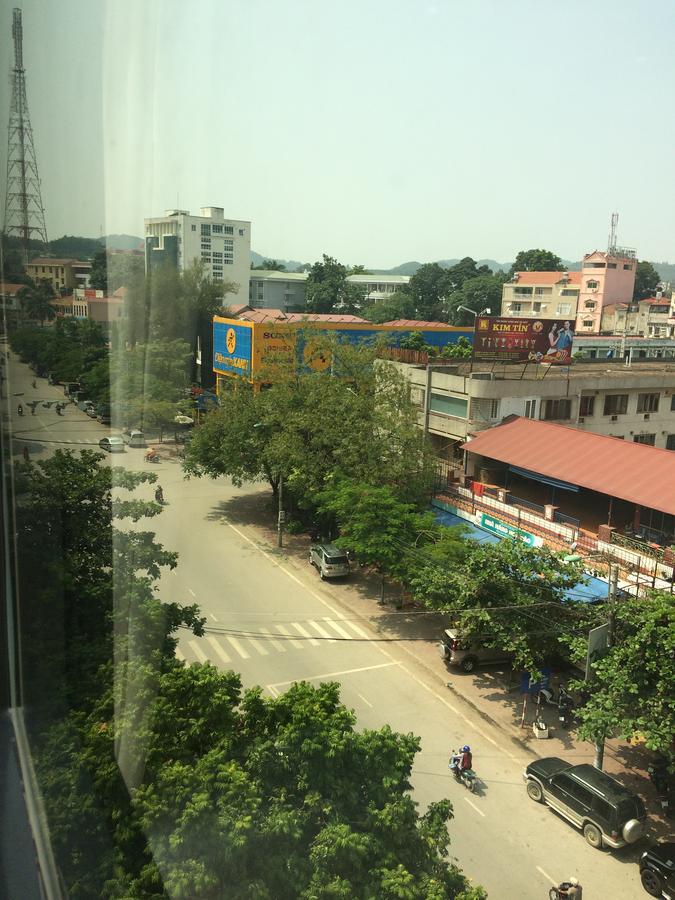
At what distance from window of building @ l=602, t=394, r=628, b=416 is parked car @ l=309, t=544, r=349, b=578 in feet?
20.9

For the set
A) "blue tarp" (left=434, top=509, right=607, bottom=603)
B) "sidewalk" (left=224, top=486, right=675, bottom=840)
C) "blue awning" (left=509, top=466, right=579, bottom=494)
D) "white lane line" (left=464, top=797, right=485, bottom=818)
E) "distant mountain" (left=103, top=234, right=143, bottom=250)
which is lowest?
"sidewalk" (left=224, top=486, right=675, bottom=840)

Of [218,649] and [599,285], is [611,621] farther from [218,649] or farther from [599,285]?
[599,285]

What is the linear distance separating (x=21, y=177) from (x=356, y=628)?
858 centimetres

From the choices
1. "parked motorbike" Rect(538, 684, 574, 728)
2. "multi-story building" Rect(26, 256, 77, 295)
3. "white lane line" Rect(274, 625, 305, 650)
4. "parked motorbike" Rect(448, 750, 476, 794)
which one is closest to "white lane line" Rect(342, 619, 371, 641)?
"white lane line" Rect(274, 625, 305, 650)

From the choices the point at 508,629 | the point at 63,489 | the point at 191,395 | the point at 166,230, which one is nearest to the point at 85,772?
the point at 63,489

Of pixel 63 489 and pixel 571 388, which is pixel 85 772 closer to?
pixel 63 489

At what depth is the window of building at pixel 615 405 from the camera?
47.4ft

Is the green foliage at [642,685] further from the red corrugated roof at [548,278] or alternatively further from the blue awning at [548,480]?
the red corrugated roof at [548,278]

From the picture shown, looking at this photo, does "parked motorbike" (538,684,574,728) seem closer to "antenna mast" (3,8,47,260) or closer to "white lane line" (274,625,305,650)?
"white lane line" (274,625,305,650)

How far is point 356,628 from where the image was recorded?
33.2ft

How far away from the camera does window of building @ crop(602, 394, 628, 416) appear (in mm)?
14445

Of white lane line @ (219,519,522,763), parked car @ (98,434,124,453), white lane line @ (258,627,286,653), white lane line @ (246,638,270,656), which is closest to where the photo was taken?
parked car @ (98,434,124,453)

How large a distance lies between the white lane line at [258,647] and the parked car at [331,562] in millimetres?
2446

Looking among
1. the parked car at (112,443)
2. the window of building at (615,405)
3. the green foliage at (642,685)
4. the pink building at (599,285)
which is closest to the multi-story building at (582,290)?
the pink building at (599,285)
